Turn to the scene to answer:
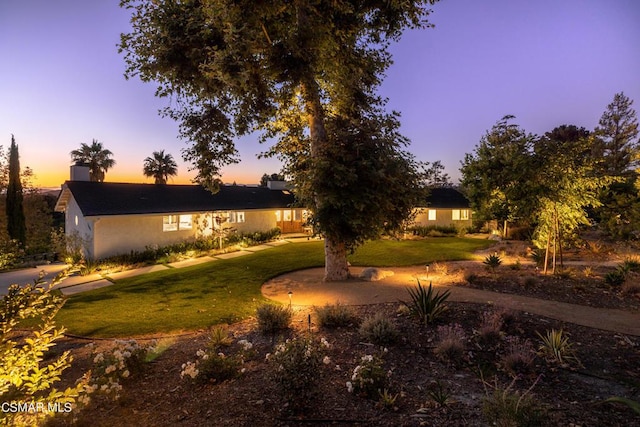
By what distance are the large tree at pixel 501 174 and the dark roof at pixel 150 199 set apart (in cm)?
1430

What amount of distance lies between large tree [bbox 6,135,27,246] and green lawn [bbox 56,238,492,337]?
15672mm

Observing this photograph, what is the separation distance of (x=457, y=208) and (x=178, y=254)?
94.8 ft

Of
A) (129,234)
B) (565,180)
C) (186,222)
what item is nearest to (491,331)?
(565,180)

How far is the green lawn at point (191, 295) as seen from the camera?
8.45 meters

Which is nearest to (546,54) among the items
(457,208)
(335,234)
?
(335,234)

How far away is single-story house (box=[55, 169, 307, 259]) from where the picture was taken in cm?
1775

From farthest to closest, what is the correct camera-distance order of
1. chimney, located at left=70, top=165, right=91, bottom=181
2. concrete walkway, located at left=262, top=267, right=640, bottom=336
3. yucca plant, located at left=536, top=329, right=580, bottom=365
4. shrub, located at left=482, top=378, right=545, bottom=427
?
chimney, located at left=70, top=165, right=91, bottom=181
concrete walkway, located at left=262, top=267, right=640, bottom=336
yucca plant, located at left=536, top=329, right=580, bottom=365
shrub, located at left=482, top=378, right=545, bottom=427

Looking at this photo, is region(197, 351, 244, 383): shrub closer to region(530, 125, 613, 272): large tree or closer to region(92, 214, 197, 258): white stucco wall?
region(530, 125, 613, 272): large tree

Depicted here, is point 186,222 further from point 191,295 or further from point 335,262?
point 335,262

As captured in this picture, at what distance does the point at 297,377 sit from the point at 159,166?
3739cm

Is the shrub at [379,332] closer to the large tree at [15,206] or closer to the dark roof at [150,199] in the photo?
the dark roof at [150,199]

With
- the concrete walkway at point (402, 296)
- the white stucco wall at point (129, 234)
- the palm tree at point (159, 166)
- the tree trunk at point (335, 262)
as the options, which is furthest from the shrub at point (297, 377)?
the palm tree at point (159, 166)

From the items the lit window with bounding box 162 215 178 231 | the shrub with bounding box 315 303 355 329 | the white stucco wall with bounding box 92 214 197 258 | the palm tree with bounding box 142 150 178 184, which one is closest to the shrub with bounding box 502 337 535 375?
the shrub with bounding box 315 303 355 329

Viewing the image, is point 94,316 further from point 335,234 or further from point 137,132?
point 137,132
